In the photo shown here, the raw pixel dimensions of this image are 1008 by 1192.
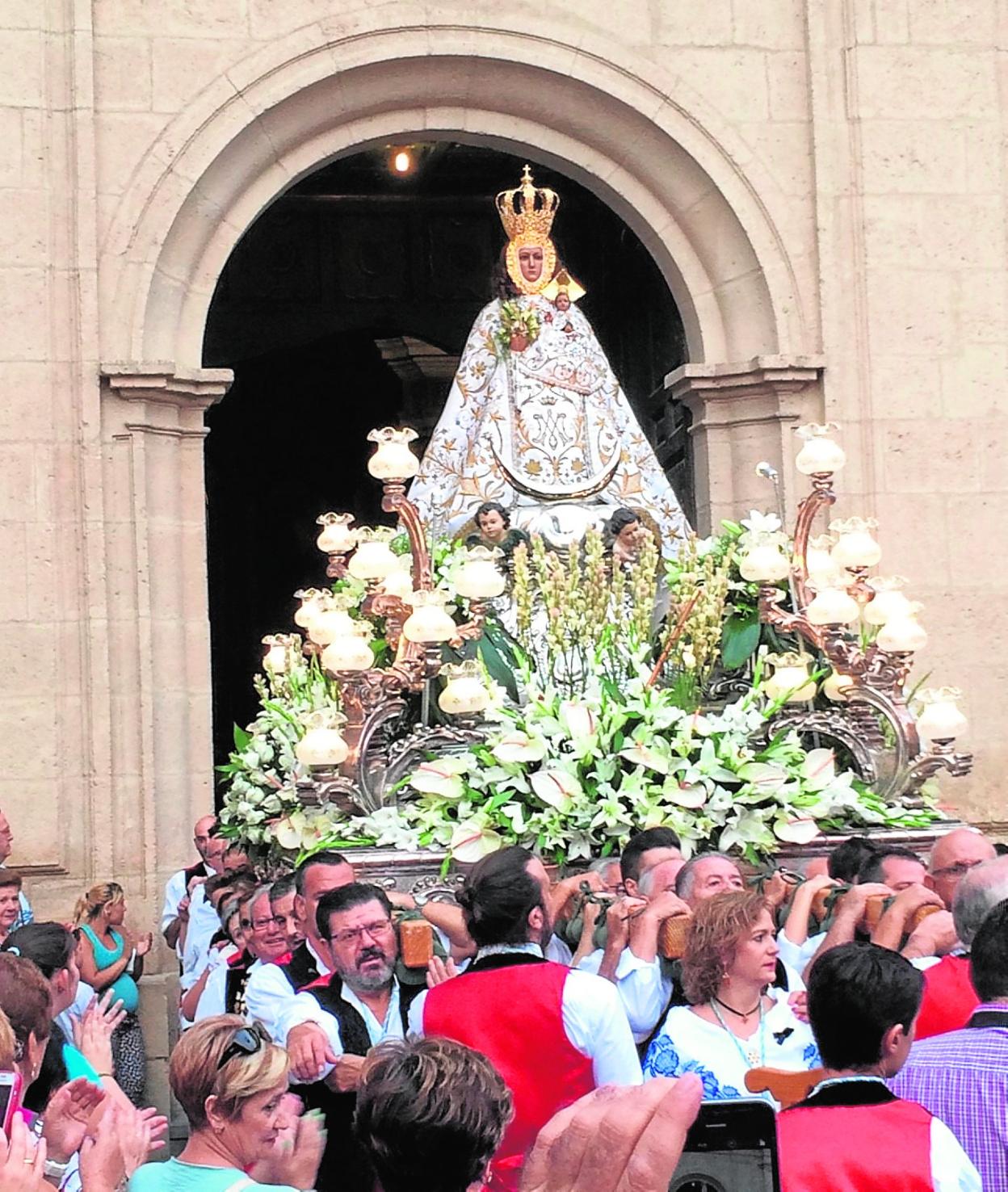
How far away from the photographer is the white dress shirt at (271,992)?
17.5 ft

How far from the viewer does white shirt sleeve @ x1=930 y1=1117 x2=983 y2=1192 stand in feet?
11.2

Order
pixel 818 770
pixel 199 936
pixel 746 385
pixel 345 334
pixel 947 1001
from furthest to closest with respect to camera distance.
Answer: pixel 345 334, pixel 746 385, pixel 199 936, pixel 818 770, pixel 947 1001

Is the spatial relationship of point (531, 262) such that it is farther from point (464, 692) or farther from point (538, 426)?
point (464, 692)

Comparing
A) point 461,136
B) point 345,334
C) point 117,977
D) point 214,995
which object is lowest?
point 117,977

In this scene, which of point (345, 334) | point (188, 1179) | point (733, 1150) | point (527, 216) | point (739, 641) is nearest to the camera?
point (733, 1150)

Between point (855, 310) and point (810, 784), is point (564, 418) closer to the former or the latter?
point (855, 310)

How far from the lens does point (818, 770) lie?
7691 mm

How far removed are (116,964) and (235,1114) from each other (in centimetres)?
521

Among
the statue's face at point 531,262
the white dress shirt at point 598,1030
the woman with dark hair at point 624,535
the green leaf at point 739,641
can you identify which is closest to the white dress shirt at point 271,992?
the white dress shirt at point 598,1030

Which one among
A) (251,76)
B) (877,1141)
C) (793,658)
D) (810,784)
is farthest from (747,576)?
(877,1141)

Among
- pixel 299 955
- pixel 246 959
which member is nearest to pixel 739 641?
pixel 246 959

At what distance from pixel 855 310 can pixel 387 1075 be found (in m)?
8.34

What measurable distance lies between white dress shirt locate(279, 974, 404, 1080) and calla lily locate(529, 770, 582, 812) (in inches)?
93.3

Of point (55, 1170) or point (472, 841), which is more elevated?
point (472, 841)
